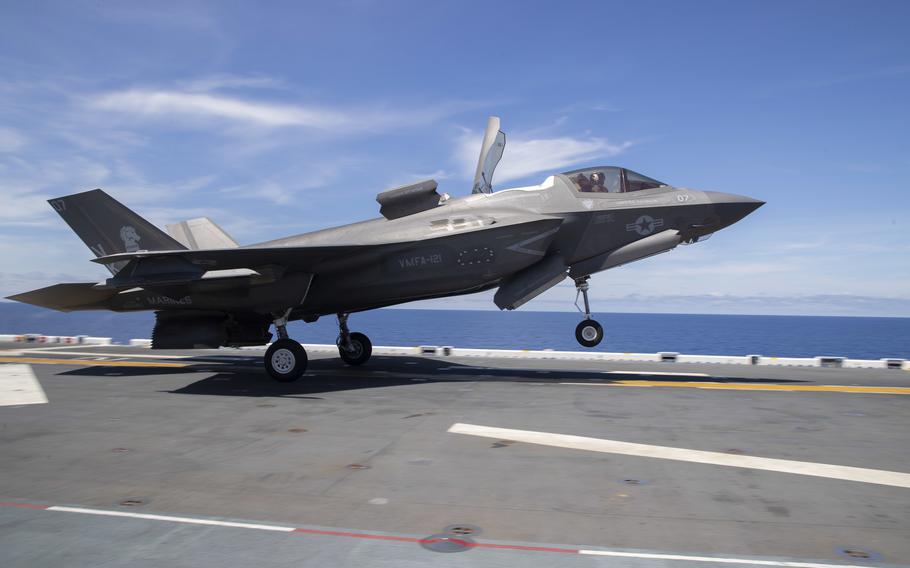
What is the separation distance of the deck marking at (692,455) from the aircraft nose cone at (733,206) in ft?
24.0

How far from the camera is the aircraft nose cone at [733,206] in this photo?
12.0 meters

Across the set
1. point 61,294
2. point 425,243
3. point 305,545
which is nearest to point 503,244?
point 425,243

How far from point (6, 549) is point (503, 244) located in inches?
379

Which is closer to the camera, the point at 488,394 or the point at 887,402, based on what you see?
the point at 887,402

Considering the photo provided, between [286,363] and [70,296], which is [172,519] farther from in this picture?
[70,296]

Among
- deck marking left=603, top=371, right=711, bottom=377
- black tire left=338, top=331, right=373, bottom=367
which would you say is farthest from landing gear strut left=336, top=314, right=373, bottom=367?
deck marking left=603, top=371, right=711, bottom=377

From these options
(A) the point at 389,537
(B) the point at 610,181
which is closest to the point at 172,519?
(A) the point at 389,537

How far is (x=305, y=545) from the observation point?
391cm

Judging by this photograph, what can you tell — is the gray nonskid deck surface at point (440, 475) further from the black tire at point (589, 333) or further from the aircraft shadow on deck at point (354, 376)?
the black tire at point (589, 333)

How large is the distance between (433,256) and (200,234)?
7.53 meters

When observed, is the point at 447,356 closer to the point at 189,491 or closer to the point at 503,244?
the point at 503,244

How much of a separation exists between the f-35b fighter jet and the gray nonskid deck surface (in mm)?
2760

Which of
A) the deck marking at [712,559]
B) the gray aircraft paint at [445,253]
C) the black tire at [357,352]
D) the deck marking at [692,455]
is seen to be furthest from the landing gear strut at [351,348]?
the deck marking at [712,559]

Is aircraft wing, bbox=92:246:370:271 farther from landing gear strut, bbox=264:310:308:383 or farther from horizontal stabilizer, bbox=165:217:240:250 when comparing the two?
horizontal stabilizer, bbox=165:217:240:250
